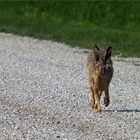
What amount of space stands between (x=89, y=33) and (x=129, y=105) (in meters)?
17.5

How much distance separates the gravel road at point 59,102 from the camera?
1123 cm

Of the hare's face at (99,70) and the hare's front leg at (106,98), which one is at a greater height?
the hare's face at (99,70)

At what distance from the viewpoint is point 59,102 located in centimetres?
1393

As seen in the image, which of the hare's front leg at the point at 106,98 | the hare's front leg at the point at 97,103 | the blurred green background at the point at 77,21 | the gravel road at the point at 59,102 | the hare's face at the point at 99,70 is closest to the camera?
the gravel road at the point at 59,102

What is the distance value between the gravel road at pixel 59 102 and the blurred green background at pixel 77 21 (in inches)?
268

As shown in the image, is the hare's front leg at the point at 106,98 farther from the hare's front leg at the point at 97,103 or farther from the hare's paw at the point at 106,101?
the hare's front leg at the point at 97,103

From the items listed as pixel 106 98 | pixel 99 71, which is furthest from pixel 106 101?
pixel 99 71

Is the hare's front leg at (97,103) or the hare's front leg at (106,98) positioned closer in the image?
the hare's front leg at (97,103)

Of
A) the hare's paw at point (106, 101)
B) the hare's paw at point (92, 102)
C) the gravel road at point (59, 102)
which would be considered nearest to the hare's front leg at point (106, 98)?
the hare's paw at point (106, 101)

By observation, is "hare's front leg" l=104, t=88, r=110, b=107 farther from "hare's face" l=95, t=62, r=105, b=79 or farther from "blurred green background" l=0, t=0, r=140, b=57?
"blurred green background" l=0, t=0, r=140, b=57

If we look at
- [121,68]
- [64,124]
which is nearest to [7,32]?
[121,68]

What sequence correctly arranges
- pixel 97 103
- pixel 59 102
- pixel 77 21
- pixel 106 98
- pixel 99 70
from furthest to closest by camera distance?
pixel 77 21
pixel 59 102
pixel 106 98
pixel 97 103
pixel 99 70

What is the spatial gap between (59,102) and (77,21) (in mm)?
23247

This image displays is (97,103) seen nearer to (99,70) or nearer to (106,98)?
(106,98)
